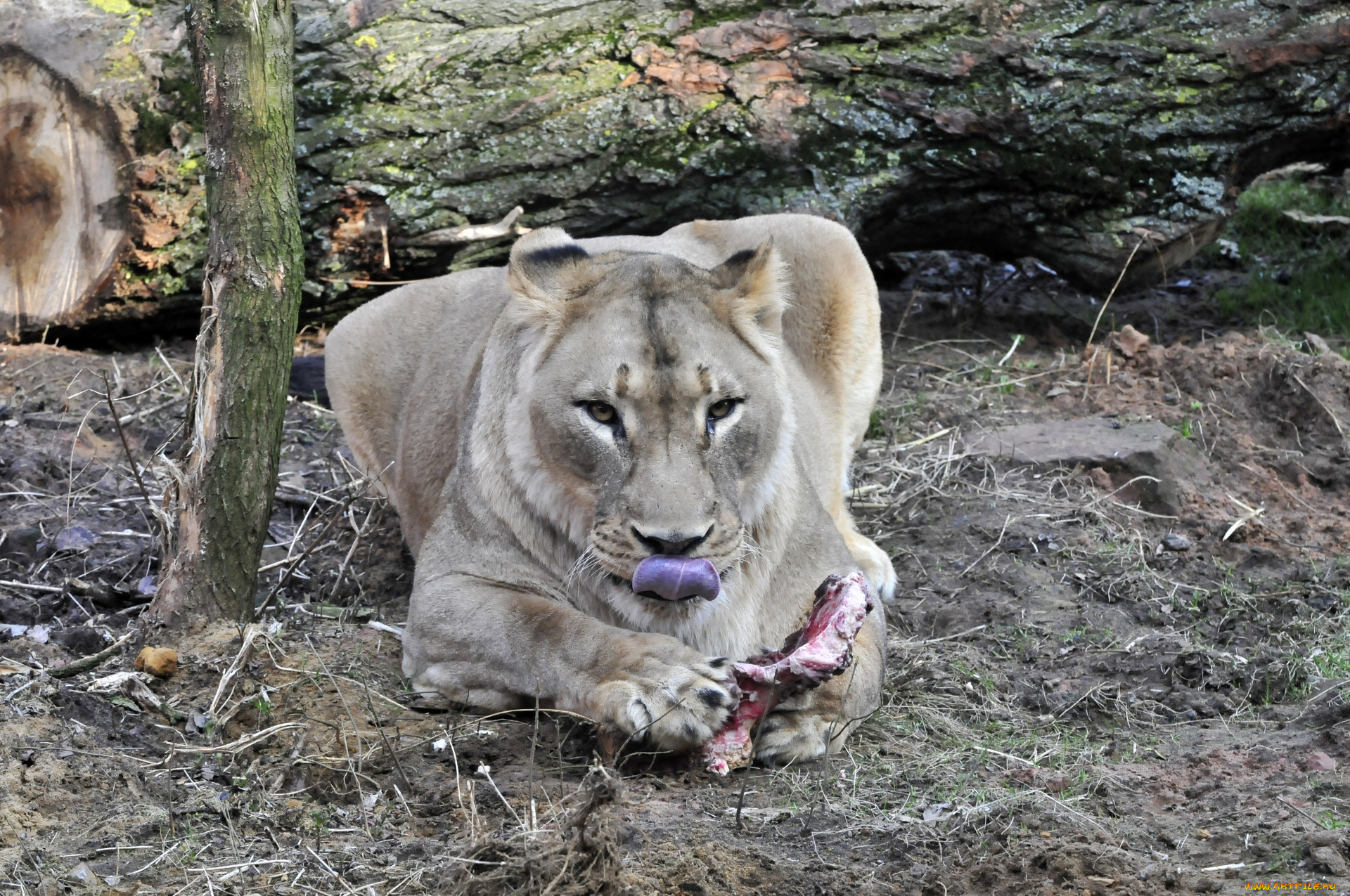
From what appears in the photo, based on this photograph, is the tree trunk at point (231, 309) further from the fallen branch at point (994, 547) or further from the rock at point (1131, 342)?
the rock at point (1131, 342)

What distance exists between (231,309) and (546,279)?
0.90 m

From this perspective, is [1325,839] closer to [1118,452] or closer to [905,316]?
[1118,452]

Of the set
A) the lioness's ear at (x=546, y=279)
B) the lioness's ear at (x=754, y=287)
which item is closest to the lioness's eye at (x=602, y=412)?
the lioness's ear at (x=546, y=279)

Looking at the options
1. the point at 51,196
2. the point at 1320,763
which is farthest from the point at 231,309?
the point at 51,196

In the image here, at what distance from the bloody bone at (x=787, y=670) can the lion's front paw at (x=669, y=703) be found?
3.4 inches

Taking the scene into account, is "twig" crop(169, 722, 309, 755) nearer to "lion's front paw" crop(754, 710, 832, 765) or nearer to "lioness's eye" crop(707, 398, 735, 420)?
"lion's front paw" crop(754, 710, 832, 765)

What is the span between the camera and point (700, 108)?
261 inches

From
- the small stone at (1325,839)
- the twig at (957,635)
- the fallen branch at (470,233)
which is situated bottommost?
the twig at (957,635)

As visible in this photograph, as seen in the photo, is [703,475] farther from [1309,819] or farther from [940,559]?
[940,559]

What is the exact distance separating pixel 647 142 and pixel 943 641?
10.5ft

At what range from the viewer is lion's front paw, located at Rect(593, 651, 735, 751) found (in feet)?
10.8

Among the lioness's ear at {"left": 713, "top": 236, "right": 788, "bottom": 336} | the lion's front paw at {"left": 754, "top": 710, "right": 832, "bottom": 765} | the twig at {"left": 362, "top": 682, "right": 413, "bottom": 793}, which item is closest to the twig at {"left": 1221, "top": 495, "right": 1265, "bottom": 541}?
the lioness's ear at {"left": 713, "top": 236, "right": 788, "bottom": 336}

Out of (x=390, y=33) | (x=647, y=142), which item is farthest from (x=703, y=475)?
(x=390, y=33)

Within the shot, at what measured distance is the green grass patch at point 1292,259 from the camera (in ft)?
25.3
